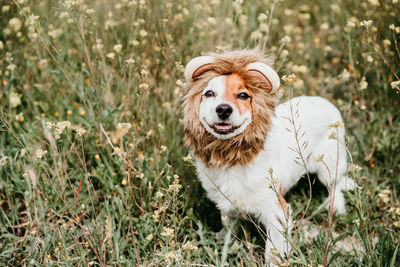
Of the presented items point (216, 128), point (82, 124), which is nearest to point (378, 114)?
point (216, 128)

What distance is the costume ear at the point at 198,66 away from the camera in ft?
7.02

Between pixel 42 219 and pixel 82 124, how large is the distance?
993 mm

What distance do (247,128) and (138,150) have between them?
1130mm

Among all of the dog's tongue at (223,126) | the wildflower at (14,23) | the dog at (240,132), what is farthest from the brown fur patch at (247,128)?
the wildflower at (14,23)

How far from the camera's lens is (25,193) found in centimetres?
264

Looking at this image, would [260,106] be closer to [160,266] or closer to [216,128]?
[216,128]

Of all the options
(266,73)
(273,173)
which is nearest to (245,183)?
(273,173)

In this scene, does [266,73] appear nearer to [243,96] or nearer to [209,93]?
[243,96]

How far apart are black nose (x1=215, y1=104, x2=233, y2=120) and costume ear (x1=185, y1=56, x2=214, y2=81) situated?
0.37m

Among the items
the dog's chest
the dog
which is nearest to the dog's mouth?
the dog

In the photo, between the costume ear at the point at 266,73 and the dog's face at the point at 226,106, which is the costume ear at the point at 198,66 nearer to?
the dog's face at the point at 226,106

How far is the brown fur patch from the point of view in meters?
Result: 2.11

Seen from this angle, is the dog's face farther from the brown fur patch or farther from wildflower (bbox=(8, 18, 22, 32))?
wildflower (bbox=(8, 18, 22, 32))

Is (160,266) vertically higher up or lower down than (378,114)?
lower down
